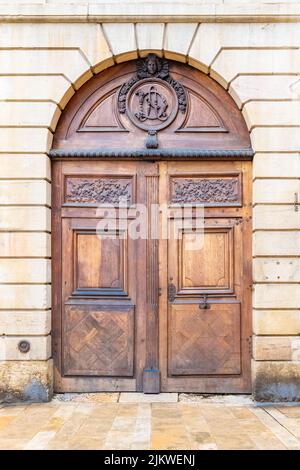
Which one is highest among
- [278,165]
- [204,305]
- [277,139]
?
[277,139]

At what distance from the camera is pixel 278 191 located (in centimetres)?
548

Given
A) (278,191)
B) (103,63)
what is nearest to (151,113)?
(103,63)

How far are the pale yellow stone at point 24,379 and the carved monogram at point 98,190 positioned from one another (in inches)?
86.0

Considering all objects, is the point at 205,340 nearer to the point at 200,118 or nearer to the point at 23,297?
the point at 23,297

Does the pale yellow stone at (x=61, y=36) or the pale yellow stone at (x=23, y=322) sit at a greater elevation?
the pale yellow stone at (x=61, y=36)

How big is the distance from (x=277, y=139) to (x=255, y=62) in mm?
1031

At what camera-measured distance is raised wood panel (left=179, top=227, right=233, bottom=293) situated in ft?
18.7

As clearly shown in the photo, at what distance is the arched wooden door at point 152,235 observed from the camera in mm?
5648

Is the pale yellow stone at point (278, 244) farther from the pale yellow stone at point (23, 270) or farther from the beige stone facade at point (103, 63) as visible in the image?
the pale yellow stone at point (23, 270)

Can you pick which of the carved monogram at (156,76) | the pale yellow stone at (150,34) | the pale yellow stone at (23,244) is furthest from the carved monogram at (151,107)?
the pale yellow stone at (23,244)

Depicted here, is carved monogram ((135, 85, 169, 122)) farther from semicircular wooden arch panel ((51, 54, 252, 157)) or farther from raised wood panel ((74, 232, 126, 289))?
raised wood panel ((74, 232, 126, 289))

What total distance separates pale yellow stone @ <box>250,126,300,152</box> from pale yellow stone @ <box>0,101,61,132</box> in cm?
266
